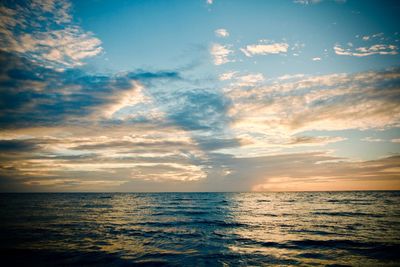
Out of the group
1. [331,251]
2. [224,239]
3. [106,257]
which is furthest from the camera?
[224,239]

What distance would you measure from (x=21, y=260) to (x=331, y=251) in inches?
732

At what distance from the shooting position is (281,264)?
1235 cm

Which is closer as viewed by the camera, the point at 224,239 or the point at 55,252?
the point at 55,252

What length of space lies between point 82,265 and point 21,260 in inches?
147

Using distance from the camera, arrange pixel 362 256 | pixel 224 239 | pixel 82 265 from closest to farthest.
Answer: pixel 82 265 < pixel 362 256 < pixel 224 239

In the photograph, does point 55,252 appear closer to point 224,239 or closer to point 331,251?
point 224,239

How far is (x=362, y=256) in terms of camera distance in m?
14.0

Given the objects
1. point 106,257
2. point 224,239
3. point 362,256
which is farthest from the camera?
point 224,239

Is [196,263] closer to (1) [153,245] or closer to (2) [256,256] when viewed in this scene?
(2) [256,256]

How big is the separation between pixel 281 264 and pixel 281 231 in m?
10.4

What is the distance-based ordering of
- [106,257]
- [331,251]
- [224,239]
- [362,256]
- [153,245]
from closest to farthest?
[106,257]
[362,256]
[331,251]
[153,245]
[224,239]

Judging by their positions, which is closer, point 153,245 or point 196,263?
point 196,263

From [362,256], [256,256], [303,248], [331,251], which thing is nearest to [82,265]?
[256,256]

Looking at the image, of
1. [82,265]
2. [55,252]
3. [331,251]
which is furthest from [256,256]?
[55,252]
